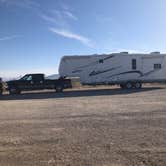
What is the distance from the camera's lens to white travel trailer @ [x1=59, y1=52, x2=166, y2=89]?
25.7 metres

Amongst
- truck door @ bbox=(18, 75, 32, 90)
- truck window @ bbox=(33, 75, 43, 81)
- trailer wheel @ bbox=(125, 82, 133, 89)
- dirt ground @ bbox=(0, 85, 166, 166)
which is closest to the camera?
dirt ground @ bbox=(0, 85, 166, 166)

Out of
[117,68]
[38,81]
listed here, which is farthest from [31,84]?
[117,68]

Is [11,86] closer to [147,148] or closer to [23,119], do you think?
[23,119]

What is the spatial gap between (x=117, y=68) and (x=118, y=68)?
0.10m

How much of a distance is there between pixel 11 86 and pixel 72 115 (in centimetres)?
1479

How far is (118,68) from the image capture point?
2591cm

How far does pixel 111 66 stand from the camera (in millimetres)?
25922

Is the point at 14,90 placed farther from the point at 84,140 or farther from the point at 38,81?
the point at 84,140

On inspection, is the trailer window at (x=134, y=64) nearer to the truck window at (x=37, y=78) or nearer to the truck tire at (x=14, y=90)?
the truck window at (x=37, y=78)

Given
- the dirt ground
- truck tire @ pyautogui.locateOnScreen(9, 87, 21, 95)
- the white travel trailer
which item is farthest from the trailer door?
the dirt ground

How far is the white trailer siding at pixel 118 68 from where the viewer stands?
25734 mm

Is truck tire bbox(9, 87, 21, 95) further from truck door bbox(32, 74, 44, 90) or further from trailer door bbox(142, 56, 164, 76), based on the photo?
trailer door bbox(142, 56, 164, 76)

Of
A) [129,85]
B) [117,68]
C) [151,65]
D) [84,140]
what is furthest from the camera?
[129,85]

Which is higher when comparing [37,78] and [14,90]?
[37,78]
